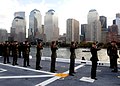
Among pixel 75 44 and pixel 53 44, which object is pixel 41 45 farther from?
pixel 75 44

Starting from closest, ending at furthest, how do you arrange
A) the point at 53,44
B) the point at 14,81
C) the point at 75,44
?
the point at 14,81
the point at 75,44
the point at 53,44

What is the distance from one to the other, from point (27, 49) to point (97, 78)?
6195 millimetres

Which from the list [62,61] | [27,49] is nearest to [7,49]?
[27,49]

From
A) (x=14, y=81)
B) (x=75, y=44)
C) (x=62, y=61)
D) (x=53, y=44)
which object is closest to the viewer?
(x=14, y=81)

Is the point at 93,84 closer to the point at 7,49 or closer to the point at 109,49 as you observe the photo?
the point at 109,49

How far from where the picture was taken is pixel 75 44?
11117 mm

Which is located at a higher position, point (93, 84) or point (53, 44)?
point (53, 44)

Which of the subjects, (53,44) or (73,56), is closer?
(73,56)

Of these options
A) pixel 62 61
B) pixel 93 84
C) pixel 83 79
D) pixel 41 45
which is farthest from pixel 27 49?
pixel 93 84

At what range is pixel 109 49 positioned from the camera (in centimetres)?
1327

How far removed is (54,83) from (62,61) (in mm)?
7333

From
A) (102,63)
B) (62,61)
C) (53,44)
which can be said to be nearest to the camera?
(53,44)

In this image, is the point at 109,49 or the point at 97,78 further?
the point at 109,49

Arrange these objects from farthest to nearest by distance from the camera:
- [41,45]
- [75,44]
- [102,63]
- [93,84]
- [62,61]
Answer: [62,61], [102,63], [41,45], [75,44], [93,84]
